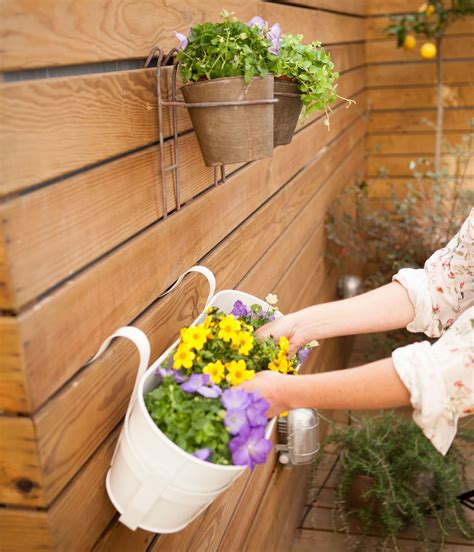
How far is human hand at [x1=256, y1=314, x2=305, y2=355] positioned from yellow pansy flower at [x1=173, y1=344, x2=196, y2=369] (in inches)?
9.9

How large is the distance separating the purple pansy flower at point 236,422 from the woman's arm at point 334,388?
0.09 meters

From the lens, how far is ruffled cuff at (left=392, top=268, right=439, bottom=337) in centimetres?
167

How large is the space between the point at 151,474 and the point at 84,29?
670mm

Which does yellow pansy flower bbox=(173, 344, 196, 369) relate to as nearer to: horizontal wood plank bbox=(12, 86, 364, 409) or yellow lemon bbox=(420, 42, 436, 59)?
horizontal wood plank bbox=(12, 86, 364, 409)

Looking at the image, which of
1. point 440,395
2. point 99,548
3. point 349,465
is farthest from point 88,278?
point 349,465

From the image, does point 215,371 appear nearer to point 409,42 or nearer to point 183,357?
point 183,357

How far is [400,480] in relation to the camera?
2.96 m

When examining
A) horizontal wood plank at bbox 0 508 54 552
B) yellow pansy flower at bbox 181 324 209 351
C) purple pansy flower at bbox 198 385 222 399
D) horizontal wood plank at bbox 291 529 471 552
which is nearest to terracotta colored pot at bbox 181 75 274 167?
yellow pansy flower at bbox 181 324 209 351

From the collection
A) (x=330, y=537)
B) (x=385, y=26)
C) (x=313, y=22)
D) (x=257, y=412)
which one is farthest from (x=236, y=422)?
(x=385, y=26)

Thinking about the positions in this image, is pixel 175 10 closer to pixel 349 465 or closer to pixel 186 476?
A: pixel 186 476

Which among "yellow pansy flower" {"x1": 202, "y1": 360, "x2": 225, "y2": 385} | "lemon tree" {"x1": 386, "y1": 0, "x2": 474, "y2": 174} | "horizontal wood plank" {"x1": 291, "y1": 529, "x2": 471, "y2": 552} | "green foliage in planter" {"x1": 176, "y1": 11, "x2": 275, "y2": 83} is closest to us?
"yellow pansy flower" {"x1": 202, "y1": 360, "x2": 225, "y2": 385}

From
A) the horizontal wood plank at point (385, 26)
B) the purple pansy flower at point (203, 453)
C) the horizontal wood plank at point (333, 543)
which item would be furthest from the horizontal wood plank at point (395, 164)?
the purple pansy flower at point (203, 453)

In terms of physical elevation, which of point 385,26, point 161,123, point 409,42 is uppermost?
point 385,26

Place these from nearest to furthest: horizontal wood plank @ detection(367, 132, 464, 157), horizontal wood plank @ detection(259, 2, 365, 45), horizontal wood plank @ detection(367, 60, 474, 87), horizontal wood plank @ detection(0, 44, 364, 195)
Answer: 1. horizontal wood plank @ detection(0, 44, 364, 195)
2. horizontal wood plank @ detection(259, 2, 365, 45)
3. horizontal wood plank @ detection(367, 60, 474, 87)
4. horizontal wood plank @ detection(367, 132, 464, 157)
